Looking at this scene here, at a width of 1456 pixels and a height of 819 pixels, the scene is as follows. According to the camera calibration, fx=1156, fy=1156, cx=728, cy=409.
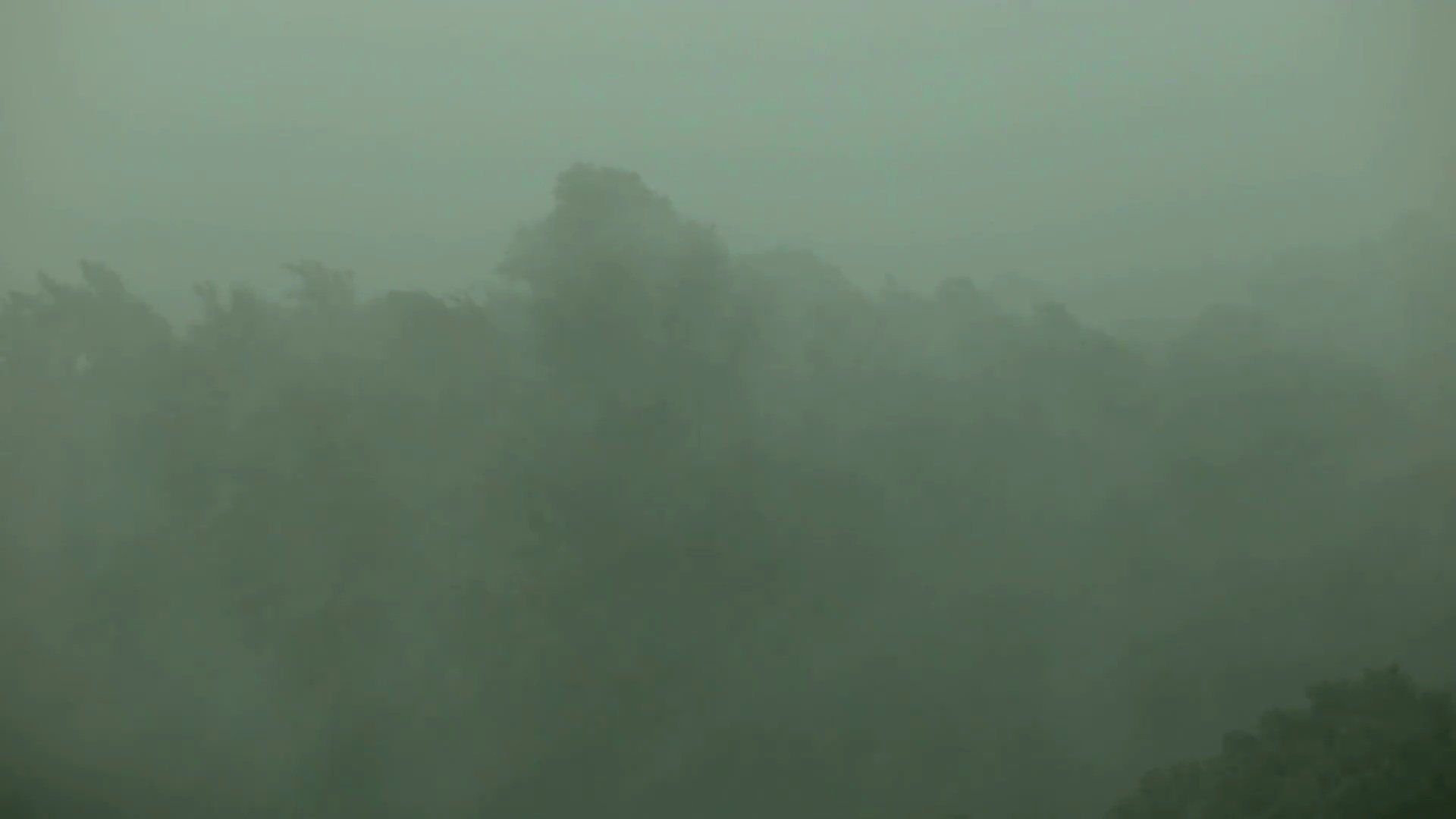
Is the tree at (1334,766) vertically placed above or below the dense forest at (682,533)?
below

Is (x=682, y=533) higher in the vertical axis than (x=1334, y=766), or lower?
higher

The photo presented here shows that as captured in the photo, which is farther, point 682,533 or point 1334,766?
point 682,533

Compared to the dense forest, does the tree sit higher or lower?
lower

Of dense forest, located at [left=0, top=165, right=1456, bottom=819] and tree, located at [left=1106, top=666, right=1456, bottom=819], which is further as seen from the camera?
dense forest, located at [left=0, top=165, right=1456, bottom=819]

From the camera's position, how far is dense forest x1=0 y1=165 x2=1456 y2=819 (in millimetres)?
5078

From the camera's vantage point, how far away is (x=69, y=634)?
4.93 meters

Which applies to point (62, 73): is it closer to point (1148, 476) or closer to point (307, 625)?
point (307, 625)

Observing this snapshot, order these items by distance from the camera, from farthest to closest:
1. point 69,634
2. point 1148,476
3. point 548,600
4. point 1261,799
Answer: point 1148,476 → point 548,600 → point 69,634 → point 1261,799

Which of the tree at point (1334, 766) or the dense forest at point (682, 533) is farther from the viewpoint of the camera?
the dense forest at point (682, 533)

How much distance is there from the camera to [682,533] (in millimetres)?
5574

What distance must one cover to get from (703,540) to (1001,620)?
1.48 m

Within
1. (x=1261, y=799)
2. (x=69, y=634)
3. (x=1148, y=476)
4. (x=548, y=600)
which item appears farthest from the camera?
(x=1148, y=476)

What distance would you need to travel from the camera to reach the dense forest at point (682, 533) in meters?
5.08

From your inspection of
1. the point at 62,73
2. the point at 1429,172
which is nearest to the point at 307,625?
→ the point at 62,73
